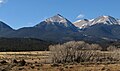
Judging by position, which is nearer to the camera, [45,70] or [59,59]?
[45,70]

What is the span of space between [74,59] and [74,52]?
6.35 feet

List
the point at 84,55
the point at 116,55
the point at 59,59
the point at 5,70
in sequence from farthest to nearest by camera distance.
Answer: the point at 116,55
the point at 84,55
the point at 59,59
the point at 5,70

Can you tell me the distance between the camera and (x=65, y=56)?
8356 cm

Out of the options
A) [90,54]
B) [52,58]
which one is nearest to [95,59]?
[90,54]

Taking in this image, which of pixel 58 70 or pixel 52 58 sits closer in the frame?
pixel 58 70

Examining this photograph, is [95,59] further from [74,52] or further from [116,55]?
[116,55]

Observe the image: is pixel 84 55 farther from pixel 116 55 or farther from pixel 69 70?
pixel 69 70

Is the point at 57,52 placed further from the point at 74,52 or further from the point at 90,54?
the point at 90,54

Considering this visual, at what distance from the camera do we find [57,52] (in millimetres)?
84812

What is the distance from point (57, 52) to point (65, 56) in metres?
2.59

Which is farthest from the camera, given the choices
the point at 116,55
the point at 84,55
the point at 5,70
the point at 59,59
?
the point at 116,55

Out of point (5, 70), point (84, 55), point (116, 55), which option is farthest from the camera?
point (116, 55)

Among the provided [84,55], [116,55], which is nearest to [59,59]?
[84,55]

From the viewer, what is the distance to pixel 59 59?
82125 mm
